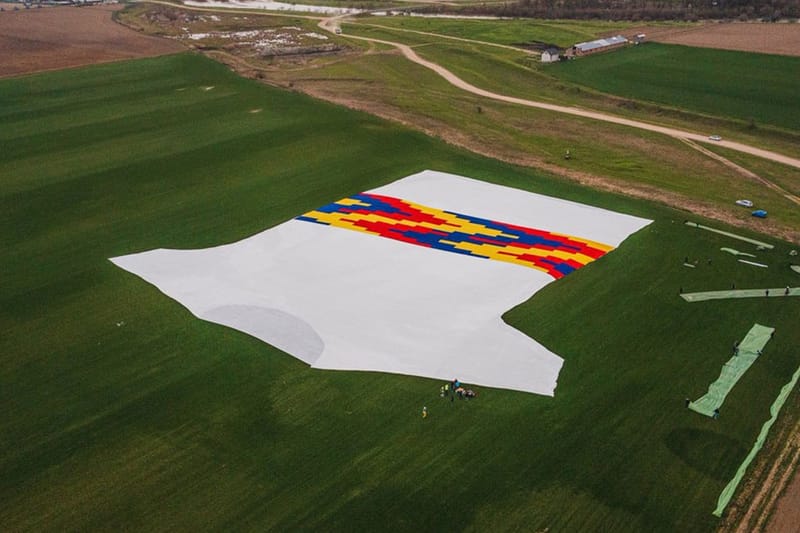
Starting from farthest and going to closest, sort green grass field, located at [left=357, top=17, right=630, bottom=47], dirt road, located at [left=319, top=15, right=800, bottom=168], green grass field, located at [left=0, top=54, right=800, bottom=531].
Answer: green grass field, located at [left=357, top=17, right=630, bottom=47] < dirt road, located at [left=319, top=15, right=800, bottom=168] < green grass field, located at [left=0, top=54, right=800, bottom=531]

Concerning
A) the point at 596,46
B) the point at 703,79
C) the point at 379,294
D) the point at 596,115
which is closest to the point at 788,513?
the point at 379,294

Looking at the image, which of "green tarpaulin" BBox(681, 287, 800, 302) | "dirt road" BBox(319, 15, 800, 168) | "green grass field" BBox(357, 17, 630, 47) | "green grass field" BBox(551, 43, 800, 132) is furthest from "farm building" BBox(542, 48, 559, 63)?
"green tarpaulin" BBox(681, 287, 800, 302)

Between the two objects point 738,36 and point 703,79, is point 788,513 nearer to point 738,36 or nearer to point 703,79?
point 703,79

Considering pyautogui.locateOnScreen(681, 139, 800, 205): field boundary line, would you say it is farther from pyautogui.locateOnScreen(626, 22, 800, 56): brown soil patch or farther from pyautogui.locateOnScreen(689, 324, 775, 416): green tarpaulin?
pyautogui.locateOnScreen(626, 22, 800, 56): brown soil patch

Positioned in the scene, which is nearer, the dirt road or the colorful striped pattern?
the colorful striped pattern

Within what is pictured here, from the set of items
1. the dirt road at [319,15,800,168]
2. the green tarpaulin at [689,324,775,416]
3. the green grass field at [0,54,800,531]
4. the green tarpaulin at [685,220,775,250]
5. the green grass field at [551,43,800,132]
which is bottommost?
the green grass field at [0,54,800,531]

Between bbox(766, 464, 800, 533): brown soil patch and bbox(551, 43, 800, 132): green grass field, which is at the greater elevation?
bbox(551, 43, 800, 132): green grass field

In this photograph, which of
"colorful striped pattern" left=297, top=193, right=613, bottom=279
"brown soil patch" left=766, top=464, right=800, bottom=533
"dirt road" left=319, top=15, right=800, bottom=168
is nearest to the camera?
"brown soil patch" left=766, top=464, right=800, bottom=533
